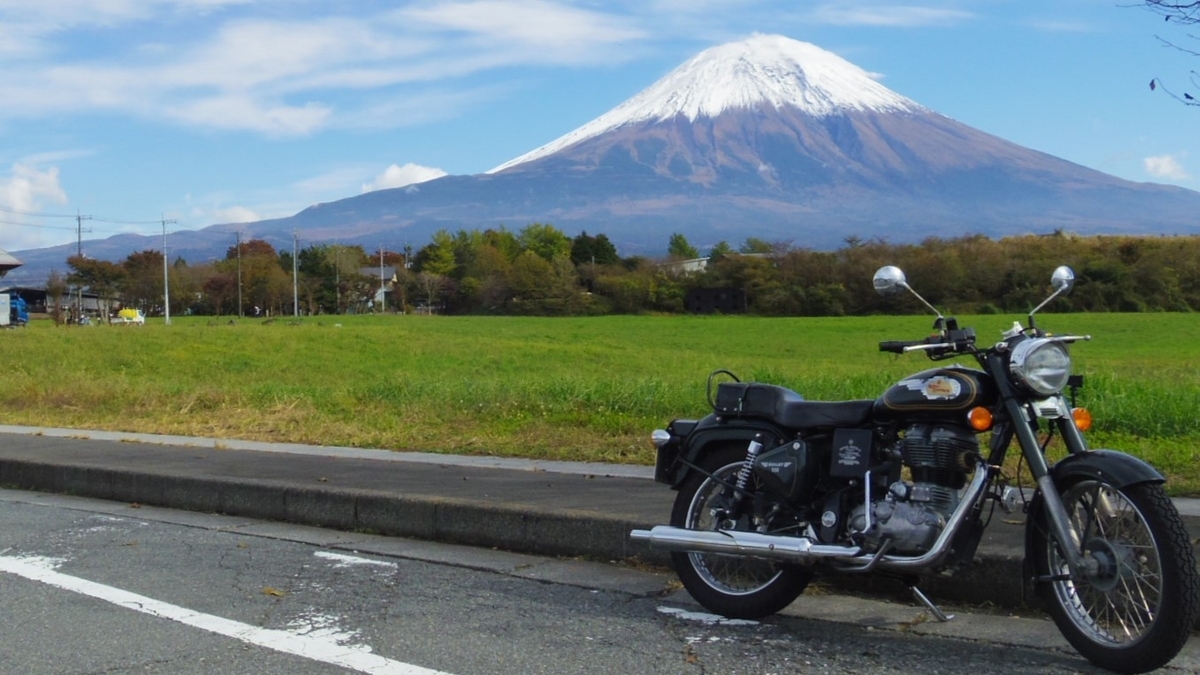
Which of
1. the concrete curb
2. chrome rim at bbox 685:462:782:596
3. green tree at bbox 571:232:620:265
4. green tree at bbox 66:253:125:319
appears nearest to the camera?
chrome rim at bbox 685:462:782:596

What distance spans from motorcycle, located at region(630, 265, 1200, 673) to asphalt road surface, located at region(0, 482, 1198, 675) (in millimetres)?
242

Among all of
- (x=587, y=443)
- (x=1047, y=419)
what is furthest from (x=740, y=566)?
(x=587, y=443)

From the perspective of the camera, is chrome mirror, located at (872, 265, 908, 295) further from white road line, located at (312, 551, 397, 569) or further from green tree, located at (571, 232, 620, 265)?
green tree, located at (571, 232, 620, 265)

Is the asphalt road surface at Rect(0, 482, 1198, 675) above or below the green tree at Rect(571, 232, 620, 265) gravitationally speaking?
A: below

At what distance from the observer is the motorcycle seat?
5066 mm

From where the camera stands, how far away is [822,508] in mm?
5129

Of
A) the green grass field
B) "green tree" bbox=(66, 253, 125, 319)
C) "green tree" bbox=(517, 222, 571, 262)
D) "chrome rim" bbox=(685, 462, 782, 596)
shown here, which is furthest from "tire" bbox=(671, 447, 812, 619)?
"green tree" bbox=(517, 222, 571, 262)

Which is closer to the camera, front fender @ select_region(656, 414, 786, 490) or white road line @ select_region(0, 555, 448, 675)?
white road line @ select_region(0, 555, 448, 675)

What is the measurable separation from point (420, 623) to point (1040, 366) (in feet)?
9.05

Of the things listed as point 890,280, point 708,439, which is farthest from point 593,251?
point 890,280

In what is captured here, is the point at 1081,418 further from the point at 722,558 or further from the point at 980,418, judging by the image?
the point at 722,558

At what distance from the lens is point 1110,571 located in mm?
4324

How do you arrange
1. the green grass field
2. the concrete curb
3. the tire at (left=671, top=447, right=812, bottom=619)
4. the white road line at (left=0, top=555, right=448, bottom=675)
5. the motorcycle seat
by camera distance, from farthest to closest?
the green grass field, the concrete curb, the tire at (left=671, top=447, right=812, bottom=619), the motorcycle seat, the white road line at (left=0, top=555, right=448, bottom=675)

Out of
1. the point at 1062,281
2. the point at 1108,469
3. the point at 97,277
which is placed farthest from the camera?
the point at 97,277
